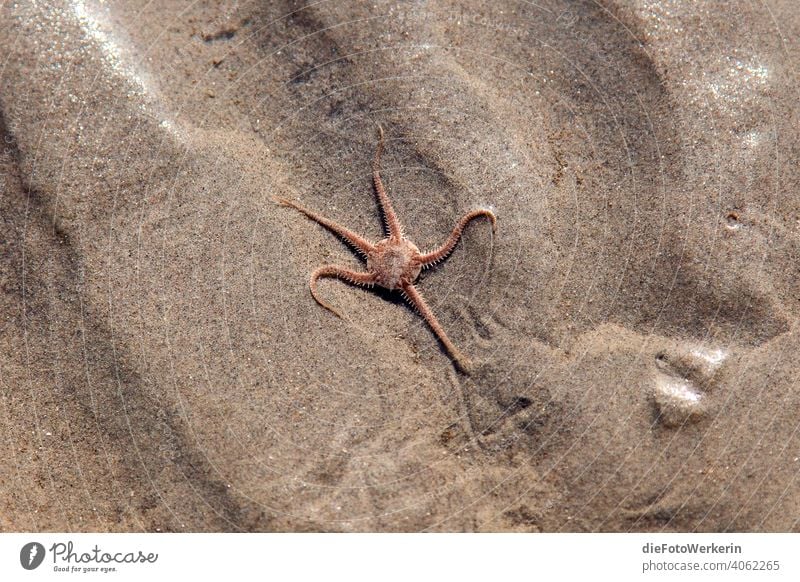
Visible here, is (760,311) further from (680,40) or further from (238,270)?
(238,270)

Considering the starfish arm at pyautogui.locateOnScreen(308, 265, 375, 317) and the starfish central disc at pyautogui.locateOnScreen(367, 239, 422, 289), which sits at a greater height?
the starfish central disc at pyautogui.locateOnScreen(367, 239, 422, 289)

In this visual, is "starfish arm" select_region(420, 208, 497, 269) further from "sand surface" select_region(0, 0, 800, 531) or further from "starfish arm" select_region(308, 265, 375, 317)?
"starfish arm" select_region(308, 265, 375, 317)
